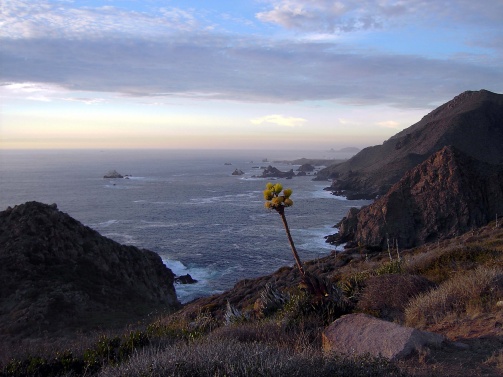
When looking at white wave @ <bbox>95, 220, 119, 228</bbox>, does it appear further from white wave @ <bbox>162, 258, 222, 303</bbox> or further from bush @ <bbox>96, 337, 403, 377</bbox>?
bush @ <bbox>96, 337, 403, 377</bbox>

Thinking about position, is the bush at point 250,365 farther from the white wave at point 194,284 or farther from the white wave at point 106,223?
the white wave at point 106,223

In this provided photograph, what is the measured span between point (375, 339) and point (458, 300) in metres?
2.31

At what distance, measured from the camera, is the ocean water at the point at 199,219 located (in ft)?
112

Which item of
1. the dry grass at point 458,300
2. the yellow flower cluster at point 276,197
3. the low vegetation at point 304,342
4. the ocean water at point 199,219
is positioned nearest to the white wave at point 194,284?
the ocean water at point 199,219

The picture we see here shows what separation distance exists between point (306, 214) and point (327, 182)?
4664 cm

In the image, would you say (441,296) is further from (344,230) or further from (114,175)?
(114,175)

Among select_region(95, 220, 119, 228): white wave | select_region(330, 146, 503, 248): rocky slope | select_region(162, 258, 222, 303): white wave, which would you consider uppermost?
select_region(330, 146, 503, 248): rocky slope

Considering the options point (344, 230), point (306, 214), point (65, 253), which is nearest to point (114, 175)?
point (306, 214)

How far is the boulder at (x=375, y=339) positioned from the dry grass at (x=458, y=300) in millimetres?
1226

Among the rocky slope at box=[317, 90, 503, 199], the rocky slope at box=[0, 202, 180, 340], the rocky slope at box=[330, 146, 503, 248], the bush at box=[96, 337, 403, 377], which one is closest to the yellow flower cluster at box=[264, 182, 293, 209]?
the bush at box=[96, 337, 403, 377]

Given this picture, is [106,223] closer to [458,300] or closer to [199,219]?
[199,219]

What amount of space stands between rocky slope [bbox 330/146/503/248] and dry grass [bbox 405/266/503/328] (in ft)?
108

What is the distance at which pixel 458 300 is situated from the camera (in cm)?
639

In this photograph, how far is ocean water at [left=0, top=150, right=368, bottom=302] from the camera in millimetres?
34188
